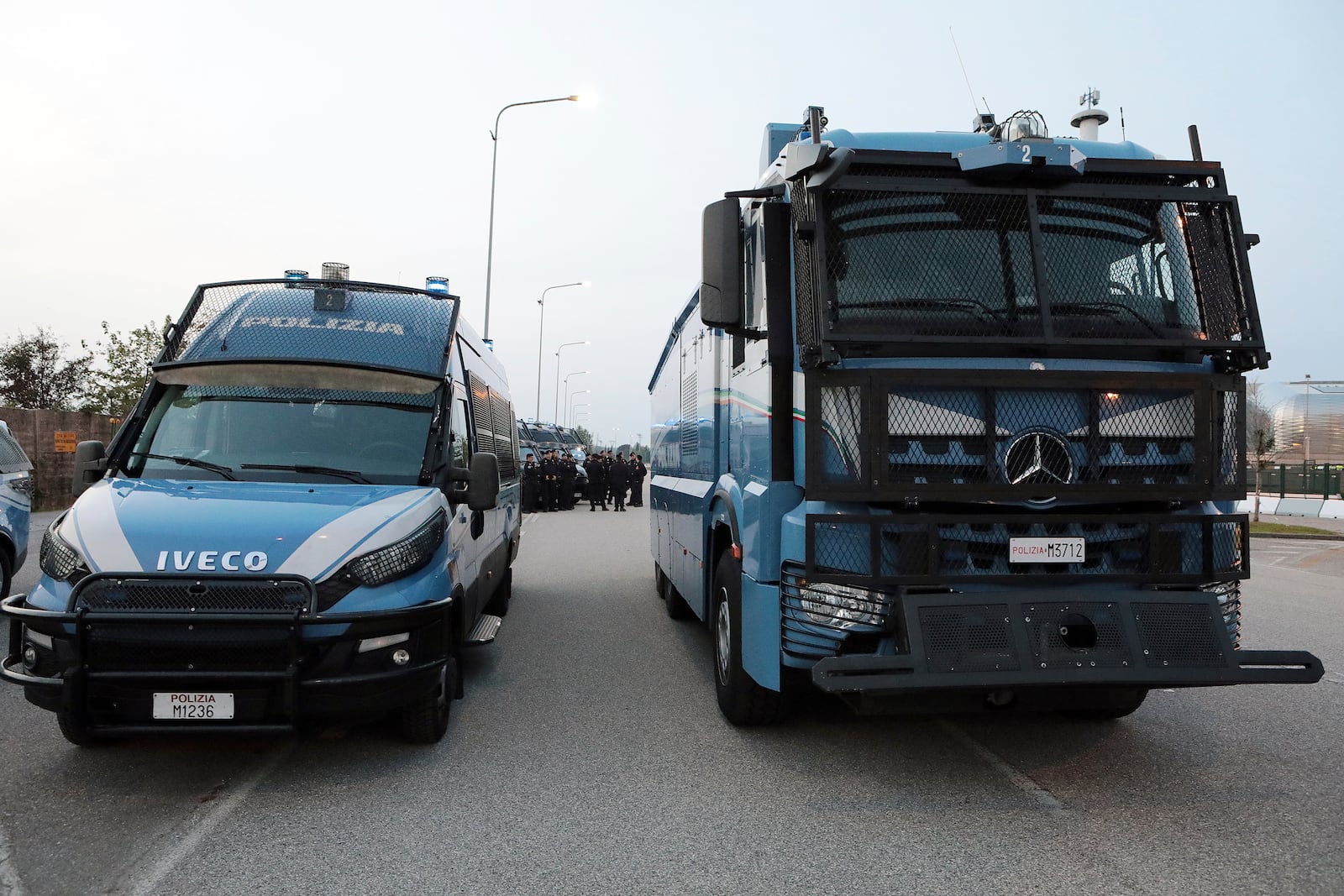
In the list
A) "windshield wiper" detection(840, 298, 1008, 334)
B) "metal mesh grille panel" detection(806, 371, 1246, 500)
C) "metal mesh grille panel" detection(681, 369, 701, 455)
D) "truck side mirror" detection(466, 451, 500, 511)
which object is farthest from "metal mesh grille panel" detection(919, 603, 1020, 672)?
"metal mesh grille panel" detection(681, 369, 701, 455)

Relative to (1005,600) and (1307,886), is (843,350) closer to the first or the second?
(1005,600)

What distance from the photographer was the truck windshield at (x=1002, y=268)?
4664 millimetres

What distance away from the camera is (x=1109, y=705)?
4.98 m

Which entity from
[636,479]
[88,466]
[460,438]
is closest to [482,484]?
[460,438]

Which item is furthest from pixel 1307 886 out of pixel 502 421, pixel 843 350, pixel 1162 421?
pixel 502 421

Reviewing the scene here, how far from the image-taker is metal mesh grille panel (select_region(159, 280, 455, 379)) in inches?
237

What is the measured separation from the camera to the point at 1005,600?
14.4 feet

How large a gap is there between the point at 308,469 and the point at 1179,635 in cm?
443

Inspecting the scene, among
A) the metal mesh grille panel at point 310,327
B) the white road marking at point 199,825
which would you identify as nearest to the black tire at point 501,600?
the metal mesh grille panel at point 310,327

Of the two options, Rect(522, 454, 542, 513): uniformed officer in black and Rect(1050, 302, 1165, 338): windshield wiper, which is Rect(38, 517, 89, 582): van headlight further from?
Rect(522, 454, 542, 513): uniformed officer in black

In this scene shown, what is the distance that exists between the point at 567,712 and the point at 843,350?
9.54ft

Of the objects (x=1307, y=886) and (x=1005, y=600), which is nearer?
(x=1307, y=886)

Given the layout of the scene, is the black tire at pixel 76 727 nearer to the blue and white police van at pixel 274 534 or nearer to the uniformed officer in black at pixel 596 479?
the blue and white police van at pixel 274 534

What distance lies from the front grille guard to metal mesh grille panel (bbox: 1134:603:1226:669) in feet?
0.71
